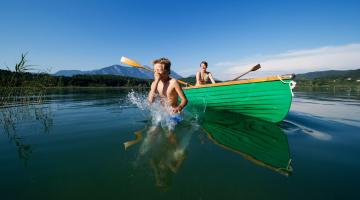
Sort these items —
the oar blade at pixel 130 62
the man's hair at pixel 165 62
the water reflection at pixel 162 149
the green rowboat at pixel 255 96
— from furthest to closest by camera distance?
the oar blade at pixel 130 62
the green rowboat at pixel 255 96
the man's hair at pixel 165 62
the water reflection at pixel 162 149

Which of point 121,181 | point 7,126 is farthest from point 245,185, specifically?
point 7,126

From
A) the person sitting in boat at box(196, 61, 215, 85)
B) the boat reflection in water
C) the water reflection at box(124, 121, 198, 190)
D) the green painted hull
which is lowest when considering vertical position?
the boat reflection in water

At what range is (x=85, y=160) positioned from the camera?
3.40 meters

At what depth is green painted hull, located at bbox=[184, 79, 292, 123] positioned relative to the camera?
593cm

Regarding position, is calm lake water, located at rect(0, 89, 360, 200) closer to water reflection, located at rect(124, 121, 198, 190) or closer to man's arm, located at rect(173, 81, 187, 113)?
water reflection, located at rect(124, 121, 198, 190)

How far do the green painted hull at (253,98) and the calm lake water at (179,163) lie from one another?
77 centimetres

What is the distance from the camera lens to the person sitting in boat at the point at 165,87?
5.25 meters

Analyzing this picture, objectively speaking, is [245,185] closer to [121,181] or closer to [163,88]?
[121,181]

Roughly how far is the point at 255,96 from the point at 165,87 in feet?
8.56

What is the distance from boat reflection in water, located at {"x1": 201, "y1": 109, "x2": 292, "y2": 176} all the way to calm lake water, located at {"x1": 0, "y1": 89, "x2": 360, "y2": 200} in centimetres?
2

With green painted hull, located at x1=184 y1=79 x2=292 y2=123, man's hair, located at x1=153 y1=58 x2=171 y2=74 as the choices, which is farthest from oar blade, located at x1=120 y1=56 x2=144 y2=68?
man's hair, located at x1=153 y1=58 x2=171 y2=74

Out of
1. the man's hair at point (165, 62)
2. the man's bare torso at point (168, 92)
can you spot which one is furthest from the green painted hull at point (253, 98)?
the man's hair at point (165, 62)

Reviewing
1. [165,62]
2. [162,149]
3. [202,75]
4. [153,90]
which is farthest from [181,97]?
[202,75]

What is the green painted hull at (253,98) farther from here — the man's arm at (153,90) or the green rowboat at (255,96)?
the man's arm at (153,90)
